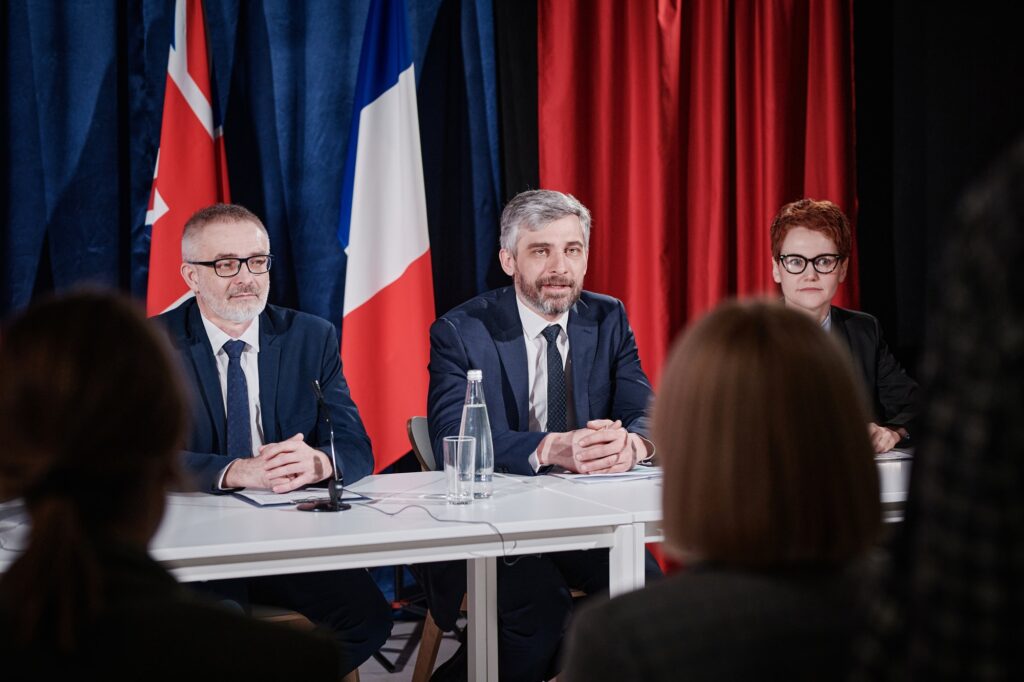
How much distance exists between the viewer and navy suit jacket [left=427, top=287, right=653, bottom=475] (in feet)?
10.3

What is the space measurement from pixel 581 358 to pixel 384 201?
48.8 inches

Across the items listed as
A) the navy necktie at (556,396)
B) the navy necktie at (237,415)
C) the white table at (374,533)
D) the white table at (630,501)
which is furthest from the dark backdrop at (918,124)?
the navy necktie at (237,415)

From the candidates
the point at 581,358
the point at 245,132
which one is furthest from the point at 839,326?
the point at 245,132

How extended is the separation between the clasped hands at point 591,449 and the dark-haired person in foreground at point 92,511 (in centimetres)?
190

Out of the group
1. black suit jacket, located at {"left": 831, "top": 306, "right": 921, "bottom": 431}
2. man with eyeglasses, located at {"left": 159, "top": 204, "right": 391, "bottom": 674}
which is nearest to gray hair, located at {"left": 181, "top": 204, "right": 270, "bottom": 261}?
man with eyeglasses, located at {"left": 159, "top": 204, "right": 391, "bottom": 674}

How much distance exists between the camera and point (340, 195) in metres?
4.19

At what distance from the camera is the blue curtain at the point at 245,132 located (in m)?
3.82

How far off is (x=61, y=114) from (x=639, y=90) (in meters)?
2.32

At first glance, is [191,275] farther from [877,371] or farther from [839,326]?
[877,371]

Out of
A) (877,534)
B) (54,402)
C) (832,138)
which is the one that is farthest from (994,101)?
(54,402)

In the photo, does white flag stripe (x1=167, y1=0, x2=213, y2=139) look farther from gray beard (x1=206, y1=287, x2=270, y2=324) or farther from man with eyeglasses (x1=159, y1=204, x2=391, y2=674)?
gray beard (x1=206, y1=287, x2=270, y2=324)

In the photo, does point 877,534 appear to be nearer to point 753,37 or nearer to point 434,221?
point 434,221

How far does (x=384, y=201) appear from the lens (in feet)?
13.5

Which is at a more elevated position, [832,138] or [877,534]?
[832,138]
